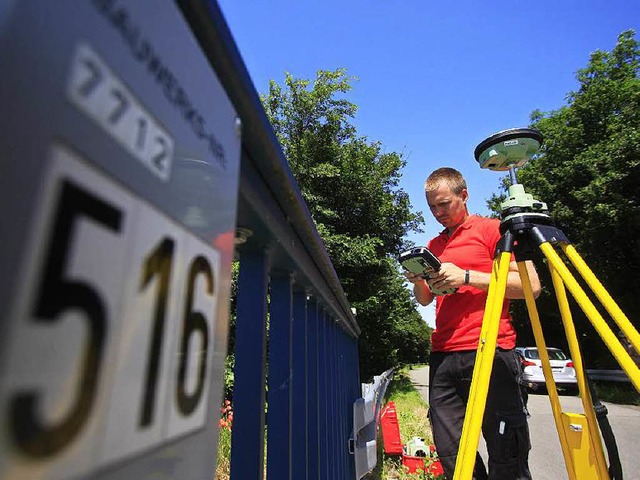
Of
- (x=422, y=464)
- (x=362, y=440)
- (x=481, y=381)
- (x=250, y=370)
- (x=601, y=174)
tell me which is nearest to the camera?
(x=250, y=370)

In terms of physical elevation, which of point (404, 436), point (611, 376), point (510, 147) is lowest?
point (404, 436)

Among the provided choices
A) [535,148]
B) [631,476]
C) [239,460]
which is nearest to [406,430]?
[631,476]

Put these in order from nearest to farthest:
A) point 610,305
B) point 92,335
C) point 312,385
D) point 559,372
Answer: point 92,335
point 610,305
point 312,385
point 559,372

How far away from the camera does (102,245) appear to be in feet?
1.02

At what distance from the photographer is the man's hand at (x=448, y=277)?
5.84 ft

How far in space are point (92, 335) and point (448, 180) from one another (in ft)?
6.82

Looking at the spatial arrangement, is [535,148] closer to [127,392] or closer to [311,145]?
[127,392]

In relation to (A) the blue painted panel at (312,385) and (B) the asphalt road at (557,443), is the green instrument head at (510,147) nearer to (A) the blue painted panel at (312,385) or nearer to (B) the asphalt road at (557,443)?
(A) the blue painted panel at (312,385)

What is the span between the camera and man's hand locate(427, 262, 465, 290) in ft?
5.84

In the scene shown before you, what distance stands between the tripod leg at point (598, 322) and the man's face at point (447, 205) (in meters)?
0.74

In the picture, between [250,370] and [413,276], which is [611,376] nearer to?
[413,276]

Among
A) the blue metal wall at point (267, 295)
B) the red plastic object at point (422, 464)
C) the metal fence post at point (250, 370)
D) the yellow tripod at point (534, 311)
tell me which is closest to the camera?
the blue metal wall at point (267, 295)

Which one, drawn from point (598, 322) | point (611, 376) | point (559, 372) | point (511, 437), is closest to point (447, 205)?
point (598, 322)

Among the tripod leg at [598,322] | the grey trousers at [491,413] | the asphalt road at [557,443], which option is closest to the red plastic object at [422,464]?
the asphalt road at [557,443]
